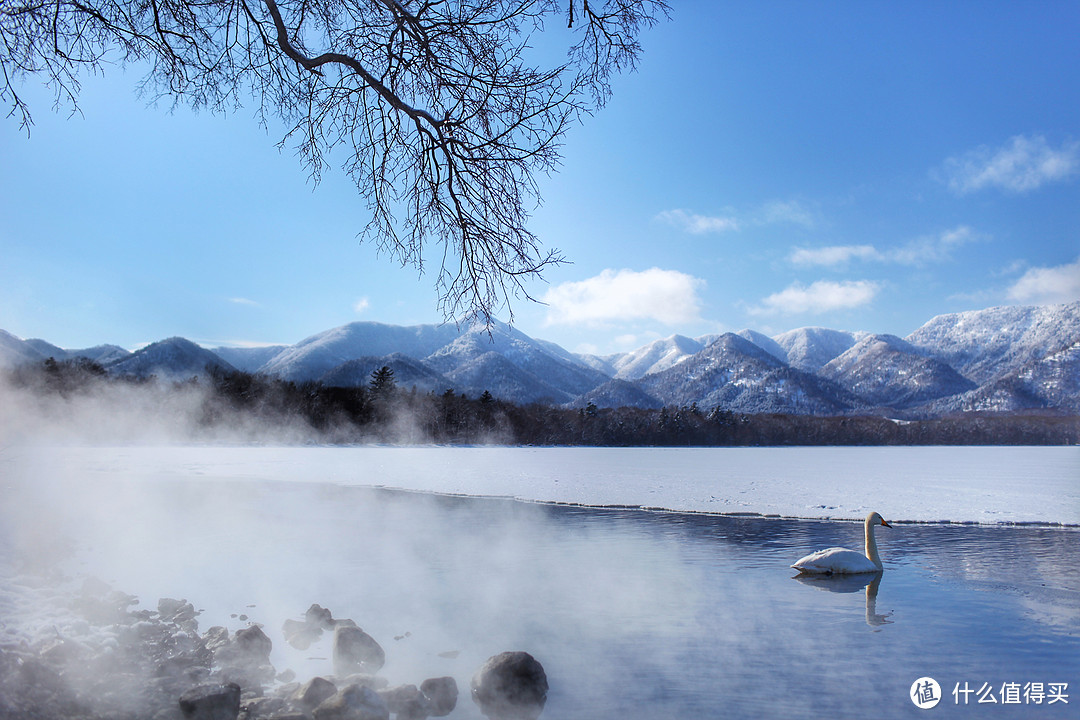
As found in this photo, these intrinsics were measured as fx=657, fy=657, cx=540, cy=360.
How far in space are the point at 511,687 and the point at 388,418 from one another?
193ft

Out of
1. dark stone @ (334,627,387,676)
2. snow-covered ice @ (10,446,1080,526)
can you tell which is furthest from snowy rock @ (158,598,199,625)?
snow-covered ice @ (10,446,1080,526)

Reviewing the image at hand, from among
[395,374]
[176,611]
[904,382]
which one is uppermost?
[904,382]

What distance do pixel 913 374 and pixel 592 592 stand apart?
200 meters

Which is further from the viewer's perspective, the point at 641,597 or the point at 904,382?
the point at 904,382

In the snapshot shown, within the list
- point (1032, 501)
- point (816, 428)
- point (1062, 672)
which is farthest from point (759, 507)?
point (816, 428)

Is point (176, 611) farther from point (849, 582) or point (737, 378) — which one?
point (737, 378)

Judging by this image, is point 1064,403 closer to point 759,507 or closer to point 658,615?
point 759,507

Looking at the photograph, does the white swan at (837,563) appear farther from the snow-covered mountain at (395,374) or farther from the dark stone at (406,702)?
the snow-covered mountain at (395,374)

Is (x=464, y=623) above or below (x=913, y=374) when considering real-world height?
below

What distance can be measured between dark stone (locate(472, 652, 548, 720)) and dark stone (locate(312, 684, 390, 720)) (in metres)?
0.68

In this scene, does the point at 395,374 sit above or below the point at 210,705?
above

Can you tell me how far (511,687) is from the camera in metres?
4.19

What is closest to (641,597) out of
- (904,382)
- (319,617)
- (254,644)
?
(319,617)

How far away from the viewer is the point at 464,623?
19.0 feet
